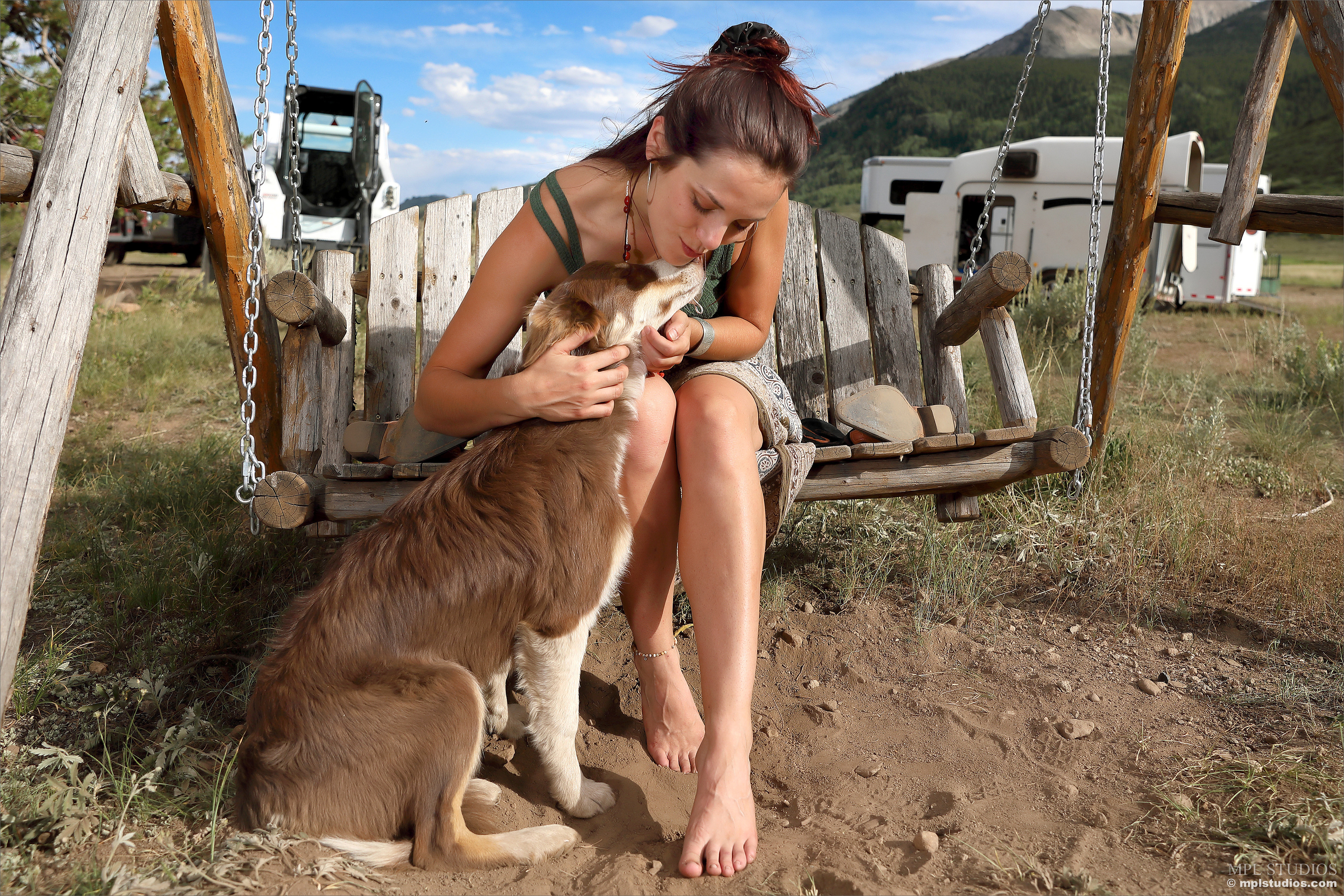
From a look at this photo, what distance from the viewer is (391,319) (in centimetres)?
356

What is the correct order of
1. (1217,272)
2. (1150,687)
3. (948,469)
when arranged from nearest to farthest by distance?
(1150,687)
(948,469)
(1217,272)

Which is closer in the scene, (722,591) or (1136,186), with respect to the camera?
(722,591)

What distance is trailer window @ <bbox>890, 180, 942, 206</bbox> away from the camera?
53.7ft

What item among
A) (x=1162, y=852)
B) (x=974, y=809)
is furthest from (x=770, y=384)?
(x=1162, y=852)

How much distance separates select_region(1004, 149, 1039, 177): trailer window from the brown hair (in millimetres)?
12700

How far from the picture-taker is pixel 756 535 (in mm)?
2371

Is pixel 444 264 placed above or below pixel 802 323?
above

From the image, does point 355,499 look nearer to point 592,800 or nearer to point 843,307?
point 592,800

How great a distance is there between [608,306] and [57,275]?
144cm

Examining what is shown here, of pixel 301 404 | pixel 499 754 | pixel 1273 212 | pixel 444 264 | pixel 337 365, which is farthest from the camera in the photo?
pixel 444 264

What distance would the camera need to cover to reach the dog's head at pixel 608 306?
2.36 meters

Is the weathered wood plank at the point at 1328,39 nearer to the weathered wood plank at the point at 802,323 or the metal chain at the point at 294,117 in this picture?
the weathered wood plank at the point at 802,323

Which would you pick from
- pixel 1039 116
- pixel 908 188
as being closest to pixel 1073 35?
pixel 1039 116

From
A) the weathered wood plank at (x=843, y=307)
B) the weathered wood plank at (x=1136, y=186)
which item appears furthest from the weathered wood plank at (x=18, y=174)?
the weathered wood plank at (x=1136, y=186)
